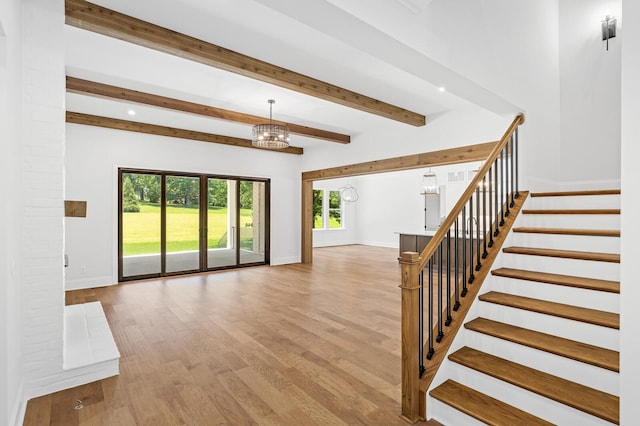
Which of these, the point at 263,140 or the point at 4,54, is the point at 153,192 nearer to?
the point at 263,140

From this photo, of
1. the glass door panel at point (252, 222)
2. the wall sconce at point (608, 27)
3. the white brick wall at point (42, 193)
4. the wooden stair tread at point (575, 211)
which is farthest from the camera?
the glass door panel at point (252, 222)

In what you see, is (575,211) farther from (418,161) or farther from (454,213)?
(418,161)

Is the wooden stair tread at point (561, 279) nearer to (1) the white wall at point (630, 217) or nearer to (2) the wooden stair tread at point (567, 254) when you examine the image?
(2) the wooden stair tread at point (567, 254)

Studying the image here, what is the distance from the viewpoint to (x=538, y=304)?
2.47 meters

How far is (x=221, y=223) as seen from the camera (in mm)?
7586

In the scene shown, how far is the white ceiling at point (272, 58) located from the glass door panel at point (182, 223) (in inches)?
54.3

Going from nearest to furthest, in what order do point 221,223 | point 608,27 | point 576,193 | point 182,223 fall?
point 576,193 → point 608,27 → point 182,223 → point 221,223

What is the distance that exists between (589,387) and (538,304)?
63 centimetres

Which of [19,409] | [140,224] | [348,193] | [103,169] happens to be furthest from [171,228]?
[348,193]

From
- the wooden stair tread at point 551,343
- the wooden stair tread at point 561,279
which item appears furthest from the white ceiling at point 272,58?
the wooden stair tread at point 551,343

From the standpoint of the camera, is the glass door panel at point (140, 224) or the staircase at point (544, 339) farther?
the glass door panel at point (140, 224)

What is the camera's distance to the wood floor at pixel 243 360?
2.28m

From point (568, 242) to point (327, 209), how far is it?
10185 millimetres

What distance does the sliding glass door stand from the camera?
6.50 metres
